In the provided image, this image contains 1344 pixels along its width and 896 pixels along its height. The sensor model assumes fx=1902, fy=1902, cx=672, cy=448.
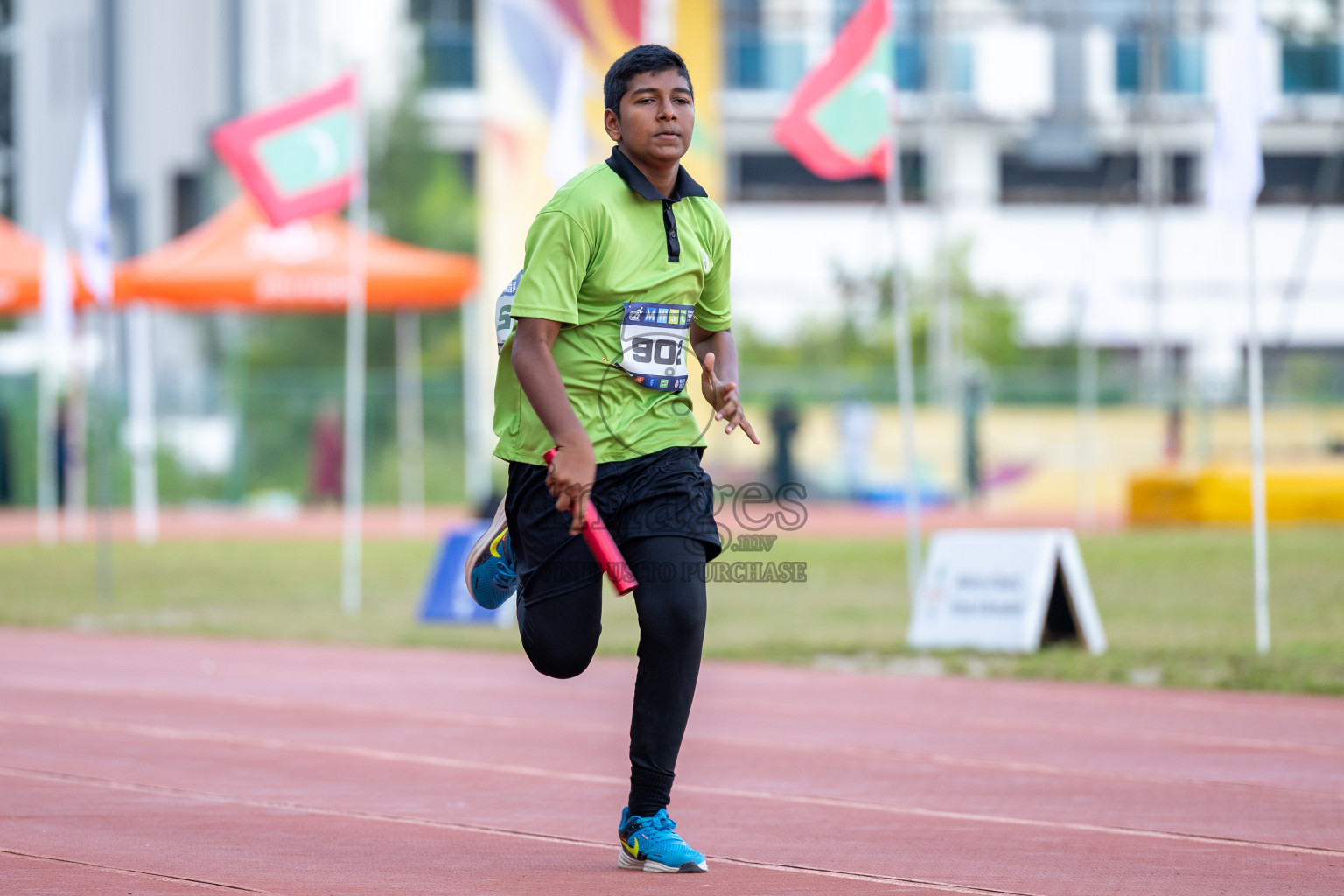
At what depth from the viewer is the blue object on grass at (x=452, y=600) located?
1391 cm

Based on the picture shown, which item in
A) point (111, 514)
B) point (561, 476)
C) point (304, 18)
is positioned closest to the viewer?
point (561, 476)

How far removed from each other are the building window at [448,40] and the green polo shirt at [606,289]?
127ft

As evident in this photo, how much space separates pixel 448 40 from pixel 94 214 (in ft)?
88.0

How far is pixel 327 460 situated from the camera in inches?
1249

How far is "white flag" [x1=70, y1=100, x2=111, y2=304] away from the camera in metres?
17.0

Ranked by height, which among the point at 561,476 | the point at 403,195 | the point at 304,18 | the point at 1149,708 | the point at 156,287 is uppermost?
the point at 304,18

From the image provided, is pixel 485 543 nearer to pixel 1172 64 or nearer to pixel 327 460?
pixel 327 460

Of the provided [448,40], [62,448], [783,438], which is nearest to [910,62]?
[448,40]

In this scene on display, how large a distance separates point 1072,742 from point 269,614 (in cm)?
859

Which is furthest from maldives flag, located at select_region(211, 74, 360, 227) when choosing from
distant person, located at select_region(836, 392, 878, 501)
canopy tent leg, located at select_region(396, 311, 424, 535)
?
distant person, located at select_region(836, 392, 878, 501)

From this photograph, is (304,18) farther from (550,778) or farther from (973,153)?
(550,778)

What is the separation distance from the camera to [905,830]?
575 cm

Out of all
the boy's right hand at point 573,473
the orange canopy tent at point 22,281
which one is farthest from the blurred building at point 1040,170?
the boy's right hand at point 573,473

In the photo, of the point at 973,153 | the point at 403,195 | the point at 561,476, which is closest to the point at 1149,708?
the point at 561,476
